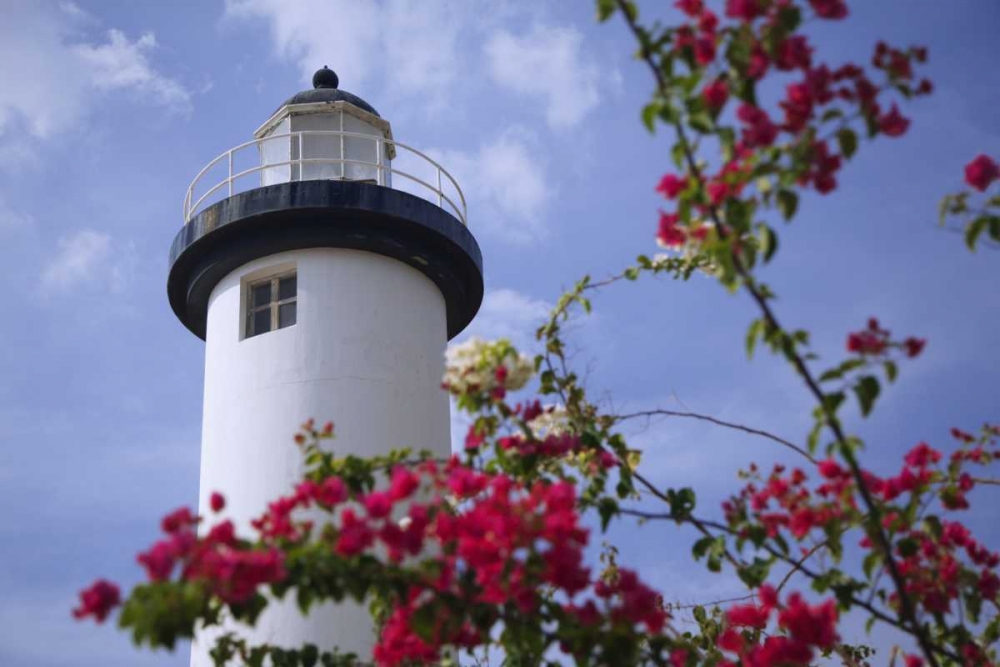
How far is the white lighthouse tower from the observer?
7750 millimetres

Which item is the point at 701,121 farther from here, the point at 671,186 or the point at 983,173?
the point at 983,173

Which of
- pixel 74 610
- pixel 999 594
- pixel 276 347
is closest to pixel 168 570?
pixel 74 610

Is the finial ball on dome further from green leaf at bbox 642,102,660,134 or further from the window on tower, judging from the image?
green leaf at bbox 642,102,660,134

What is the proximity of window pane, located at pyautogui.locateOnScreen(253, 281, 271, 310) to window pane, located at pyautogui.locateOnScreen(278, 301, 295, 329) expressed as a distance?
19cm

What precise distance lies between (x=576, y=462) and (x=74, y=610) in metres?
2.28

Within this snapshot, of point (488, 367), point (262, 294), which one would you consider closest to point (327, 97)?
point (262, 294)

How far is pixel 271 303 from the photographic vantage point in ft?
27.8

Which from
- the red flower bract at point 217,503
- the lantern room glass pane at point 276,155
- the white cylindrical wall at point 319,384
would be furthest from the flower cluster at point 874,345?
the lantern room glass pane at point 276,155

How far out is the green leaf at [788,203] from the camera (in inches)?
130

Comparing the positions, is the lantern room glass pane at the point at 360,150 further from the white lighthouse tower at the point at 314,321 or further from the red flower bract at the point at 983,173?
the red flower bract at the point at 983,173

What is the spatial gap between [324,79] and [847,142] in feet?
25.3

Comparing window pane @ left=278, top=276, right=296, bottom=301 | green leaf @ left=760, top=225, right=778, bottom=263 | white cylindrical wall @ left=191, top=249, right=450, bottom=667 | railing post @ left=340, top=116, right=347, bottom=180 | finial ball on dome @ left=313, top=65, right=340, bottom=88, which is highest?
finial ball on dome @ left=313, top=65, right=340, bottom=88

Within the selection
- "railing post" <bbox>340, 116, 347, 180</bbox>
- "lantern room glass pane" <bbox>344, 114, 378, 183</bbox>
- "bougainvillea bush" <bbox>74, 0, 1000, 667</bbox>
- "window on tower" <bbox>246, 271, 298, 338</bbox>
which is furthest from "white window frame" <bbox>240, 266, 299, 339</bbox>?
"bougainvillea bush" <bbox>74, 0, 1000, 667</bbox>

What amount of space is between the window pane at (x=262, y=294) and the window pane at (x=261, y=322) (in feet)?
0.27
